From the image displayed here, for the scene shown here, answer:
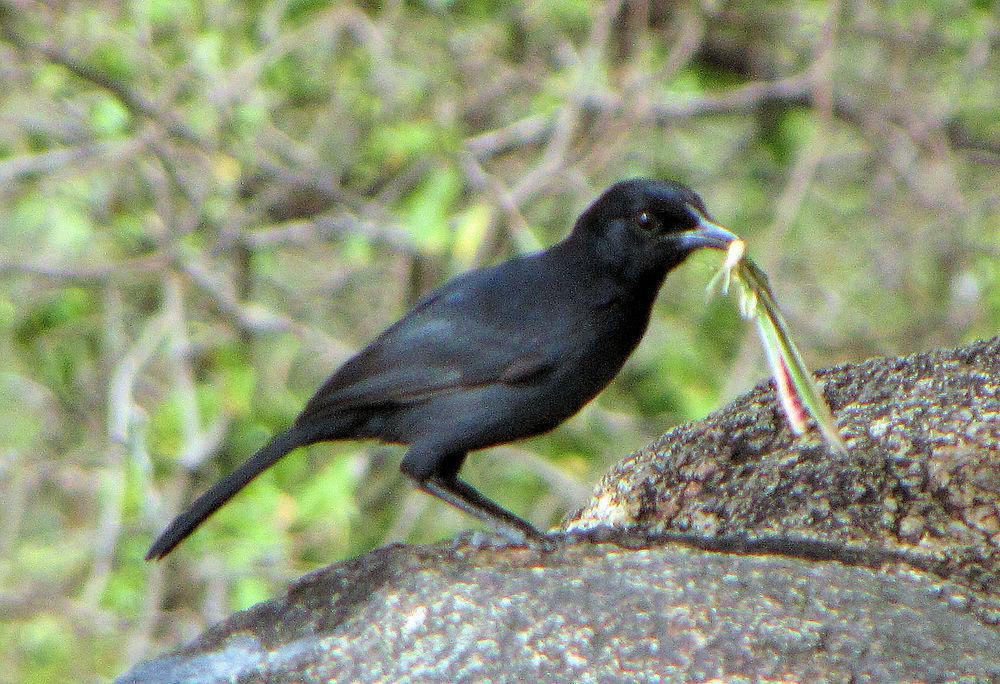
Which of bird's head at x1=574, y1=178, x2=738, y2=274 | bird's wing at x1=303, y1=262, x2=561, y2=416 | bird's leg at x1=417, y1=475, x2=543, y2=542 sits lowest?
bird's leg at x1=417, y1=475, x2=543, y2=542

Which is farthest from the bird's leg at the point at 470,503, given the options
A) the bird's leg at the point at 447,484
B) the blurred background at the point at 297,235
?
the blurred background at the point at 297,235

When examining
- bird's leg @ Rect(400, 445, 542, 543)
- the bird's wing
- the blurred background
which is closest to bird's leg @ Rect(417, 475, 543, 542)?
bird's leg @ Rect(400, 445, 542, 543)

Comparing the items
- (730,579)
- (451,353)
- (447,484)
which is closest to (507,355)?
(451,353)

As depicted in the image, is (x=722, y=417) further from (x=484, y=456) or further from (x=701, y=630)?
(x=484, y=456)

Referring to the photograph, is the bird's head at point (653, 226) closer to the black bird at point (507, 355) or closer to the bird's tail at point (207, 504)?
Answer: the black bird at point (507, 355)

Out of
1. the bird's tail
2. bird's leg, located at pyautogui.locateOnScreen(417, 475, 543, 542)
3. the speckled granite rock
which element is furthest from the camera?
bird's leg, located at pyautogui.locateOnScreen(417, 475, 543, 542)

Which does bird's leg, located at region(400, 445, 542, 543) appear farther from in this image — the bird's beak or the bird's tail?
the bird's beak

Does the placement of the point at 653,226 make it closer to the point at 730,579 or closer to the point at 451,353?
the point at 451,353
